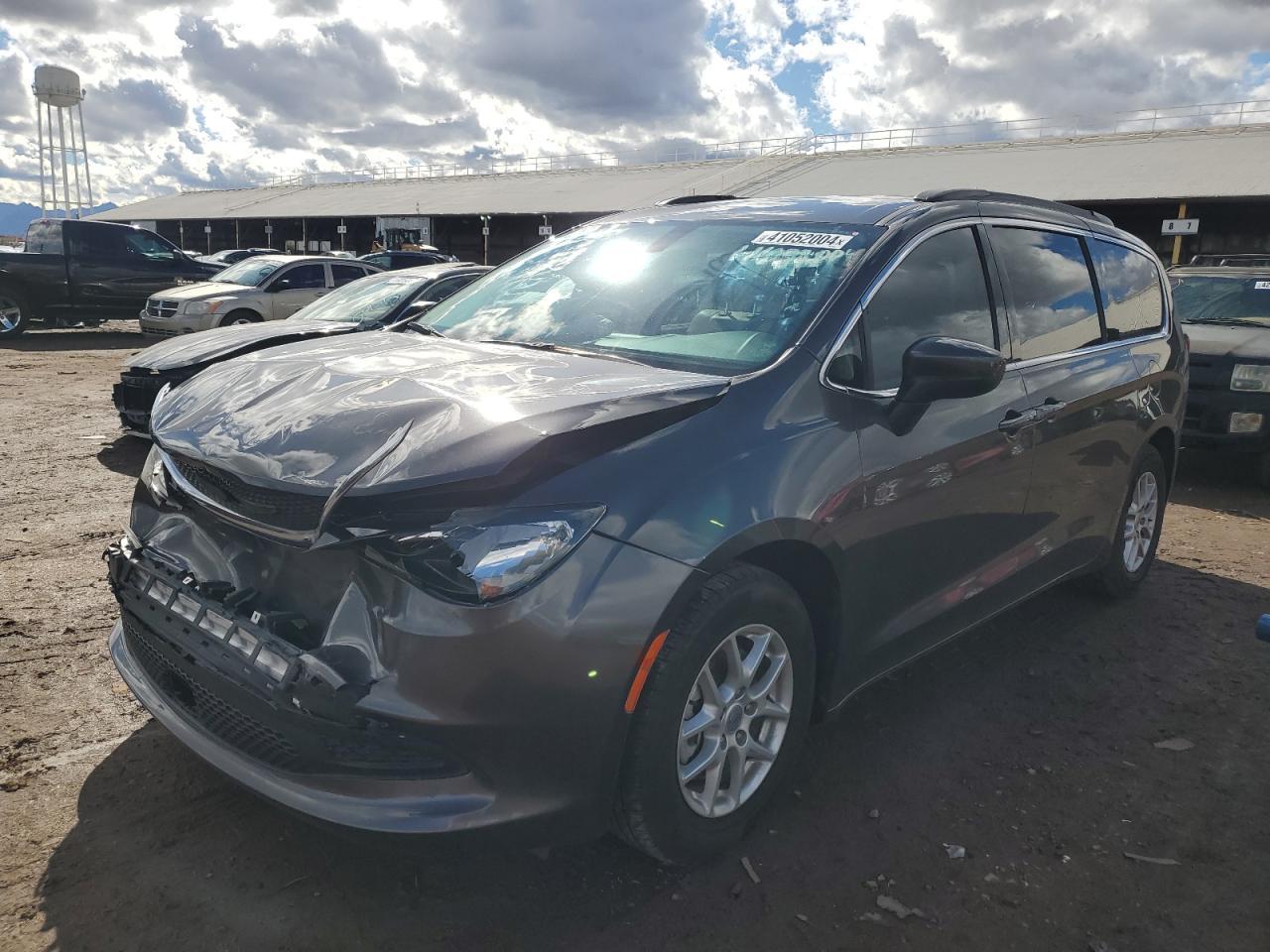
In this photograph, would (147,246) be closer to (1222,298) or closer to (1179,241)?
(1222,298)

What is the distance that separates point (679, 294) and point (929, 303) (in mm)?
860

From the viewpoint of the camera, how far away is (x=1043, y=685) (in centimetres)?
407

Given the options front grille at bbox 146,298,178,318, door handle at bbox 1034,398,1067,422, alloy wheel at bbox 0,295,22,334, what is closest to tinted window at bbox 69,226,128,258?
alloy wheel at bbox 0,295,22,334

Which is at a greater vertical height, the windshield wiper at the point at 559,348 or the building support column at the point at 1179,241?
the building support column at the point at 1179,241

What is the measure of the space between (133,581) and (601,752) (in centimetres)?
147

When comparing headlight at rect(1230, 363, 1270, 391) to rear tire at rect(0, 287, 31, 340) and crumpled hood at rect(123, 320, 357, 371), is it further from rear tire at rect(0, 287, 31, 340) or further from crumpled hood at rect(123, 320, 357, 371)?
rear tire at rect(0, 287, 31, 340)

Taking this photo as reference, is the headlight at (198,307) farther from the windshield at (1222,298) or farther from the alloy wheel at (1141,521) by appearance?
the alloy wheel at (1141,521)

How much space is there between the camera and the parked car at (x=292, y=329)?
7.04 metres

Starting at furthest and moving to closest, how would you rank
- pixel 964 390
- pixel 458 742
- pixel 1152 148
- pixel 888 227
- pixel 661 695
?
pixel 1152 148
pixel 888 227
pixel 964 390
pixel 661 695
pixel 458 742

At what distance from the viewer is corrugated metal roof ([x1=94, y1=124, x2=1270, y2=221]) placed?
1097 inches

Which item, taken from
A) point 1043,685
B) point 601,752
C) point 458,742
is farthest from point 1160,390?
point 458,742

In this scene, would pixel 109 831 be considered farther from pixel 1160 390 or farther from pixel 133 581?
pixel 1160 390

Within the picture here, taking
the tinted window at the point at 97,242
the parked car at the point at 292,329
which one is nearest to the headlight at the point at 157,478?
the parked car at the point at 292,329

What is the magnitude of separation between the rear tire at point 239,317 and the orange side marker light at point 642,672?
12.9m
